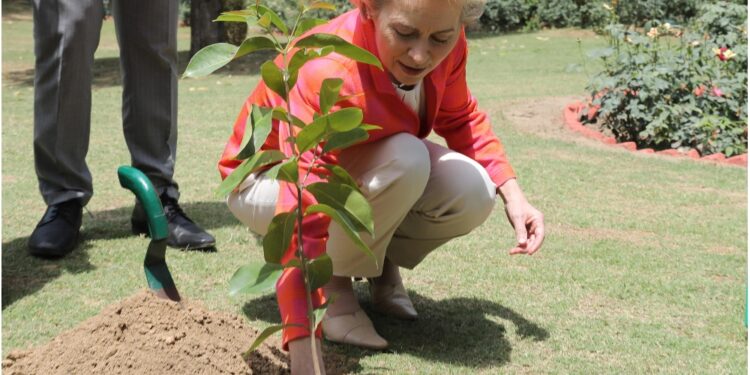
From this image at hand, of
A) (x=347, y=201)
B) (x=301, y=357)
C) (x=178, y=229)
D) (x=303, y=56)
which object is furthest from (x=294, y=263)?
(x=178, y=229)

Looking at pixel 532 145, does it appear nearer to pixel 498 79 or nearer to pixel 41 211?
pixel 41 211

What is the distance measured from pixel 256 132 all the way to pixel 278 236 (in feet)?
0.88

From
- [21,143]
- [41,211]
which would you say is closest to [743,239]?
[41,211]

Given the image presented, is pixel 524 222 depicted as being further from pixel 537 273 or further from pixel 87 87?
pixel 87 87

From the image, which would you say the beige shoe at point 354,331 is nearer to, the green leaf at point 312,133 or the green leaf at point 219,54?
the green leaf at point 312,133

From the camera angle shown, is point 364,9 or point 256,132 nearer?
point 256,132

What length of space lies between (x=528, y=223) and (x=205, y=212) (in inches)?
83.6

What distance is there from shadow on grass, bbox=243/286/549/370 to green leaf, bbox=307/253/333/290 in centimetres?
65

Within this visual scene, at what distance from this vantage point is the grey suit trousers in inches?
140

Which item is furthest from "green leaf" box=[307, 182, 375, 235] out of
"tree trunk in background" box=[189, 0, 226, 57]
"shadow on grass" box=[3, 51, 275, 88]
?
"tree trunk in background" box=[189, 0, 226, 57]

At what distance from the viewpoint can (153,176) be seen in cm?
393

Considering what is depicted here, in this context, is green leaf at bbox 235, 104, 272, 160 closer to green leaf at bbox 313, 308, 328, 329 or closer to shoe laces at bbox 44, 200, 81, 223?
green leaf at bbox 313, 308, 328, 329

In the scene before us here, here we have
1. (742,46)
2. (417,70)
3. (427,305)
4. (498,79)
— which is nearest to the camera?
(417,70)

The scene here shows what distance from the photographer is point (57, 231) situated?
11.9 feet
